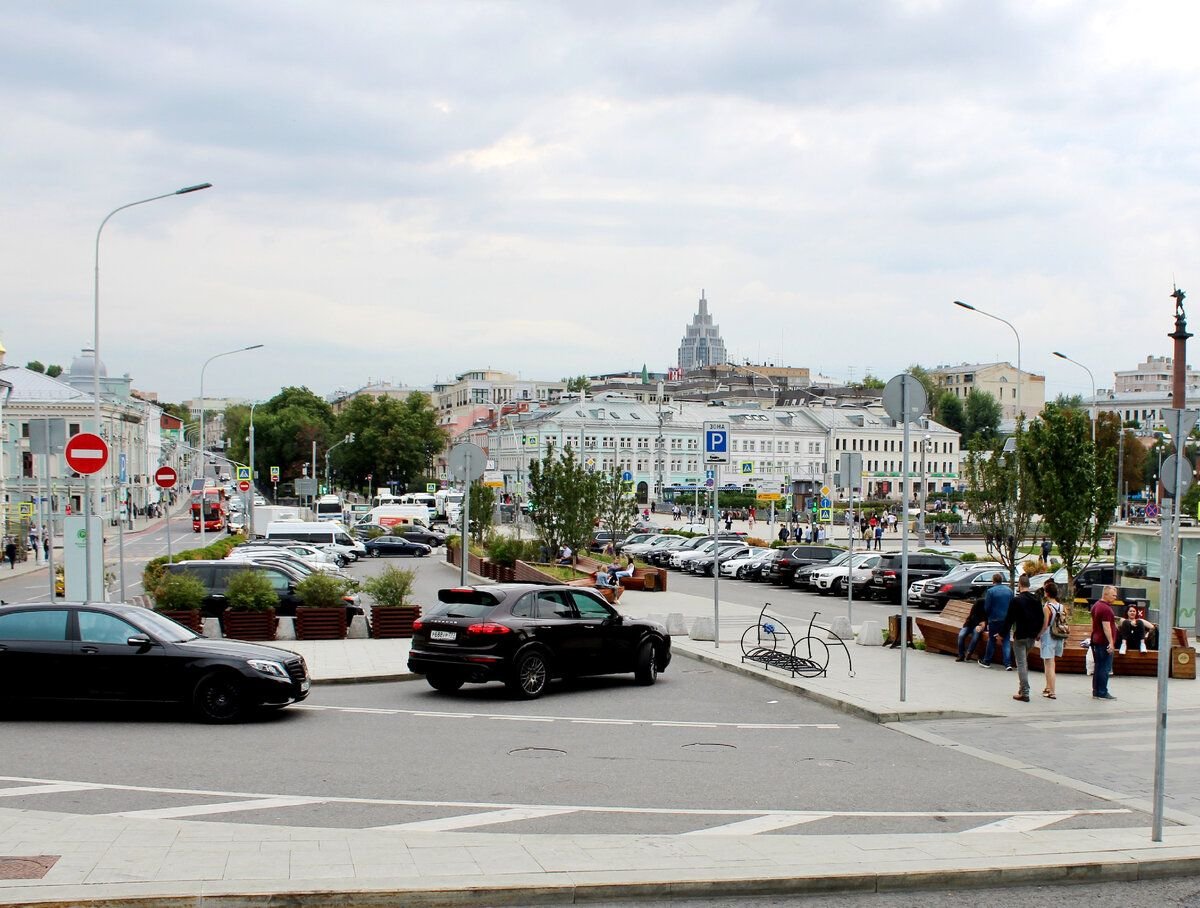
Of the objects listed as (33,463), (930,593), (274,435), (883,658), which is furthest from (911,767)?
(274,435)

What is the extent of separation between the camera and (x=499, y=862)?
25.5 feet

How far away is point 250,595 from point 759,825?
46.4 ft

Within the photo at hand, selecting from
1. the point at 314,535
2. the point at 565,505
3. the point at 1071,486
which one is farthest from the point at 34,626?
the point at 314,535

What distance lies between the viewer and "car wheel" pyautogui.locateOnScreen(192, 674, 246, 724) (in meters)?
13.3

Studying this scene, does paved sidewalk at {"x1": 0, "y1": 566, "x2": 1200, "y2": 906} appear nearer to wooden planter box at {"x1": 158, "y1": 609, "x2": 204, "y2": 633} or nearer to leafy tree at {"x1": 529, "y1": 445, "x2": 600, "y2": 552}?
wooden planter box at {"x1": 158, "y1": 609, "x2": 204, "y2": 633}

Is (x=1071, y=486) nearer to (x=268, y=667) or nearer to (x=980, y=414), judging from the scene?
(x=268, y=667)

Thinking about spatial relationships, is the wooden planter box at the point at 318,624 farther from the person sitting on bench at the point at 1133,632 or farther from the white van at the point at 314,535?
the white van at the point at 314,535

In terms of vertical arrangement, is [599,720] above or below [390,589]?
below

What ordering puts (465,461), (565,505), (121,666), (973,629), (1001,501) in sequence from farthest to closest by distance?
(565,505), (1001,501), (465,461), (973,629), (121,666)

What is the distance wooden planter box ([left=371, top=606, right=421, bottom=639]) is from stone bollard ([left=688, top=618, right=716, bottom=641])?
199 inches

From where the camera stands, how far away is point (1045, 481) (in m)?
26.7

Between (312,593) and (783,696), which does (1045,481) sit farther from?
(312,593)

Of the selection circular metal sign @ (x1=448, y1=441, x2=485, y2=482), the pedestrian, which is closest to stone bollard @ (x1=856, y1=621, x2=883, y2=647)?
the pedestrian

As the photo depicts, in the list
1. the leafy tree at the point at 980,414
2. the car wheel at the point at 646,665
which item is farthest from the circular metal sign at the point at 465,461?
the leafy tree at the point at 980,414
